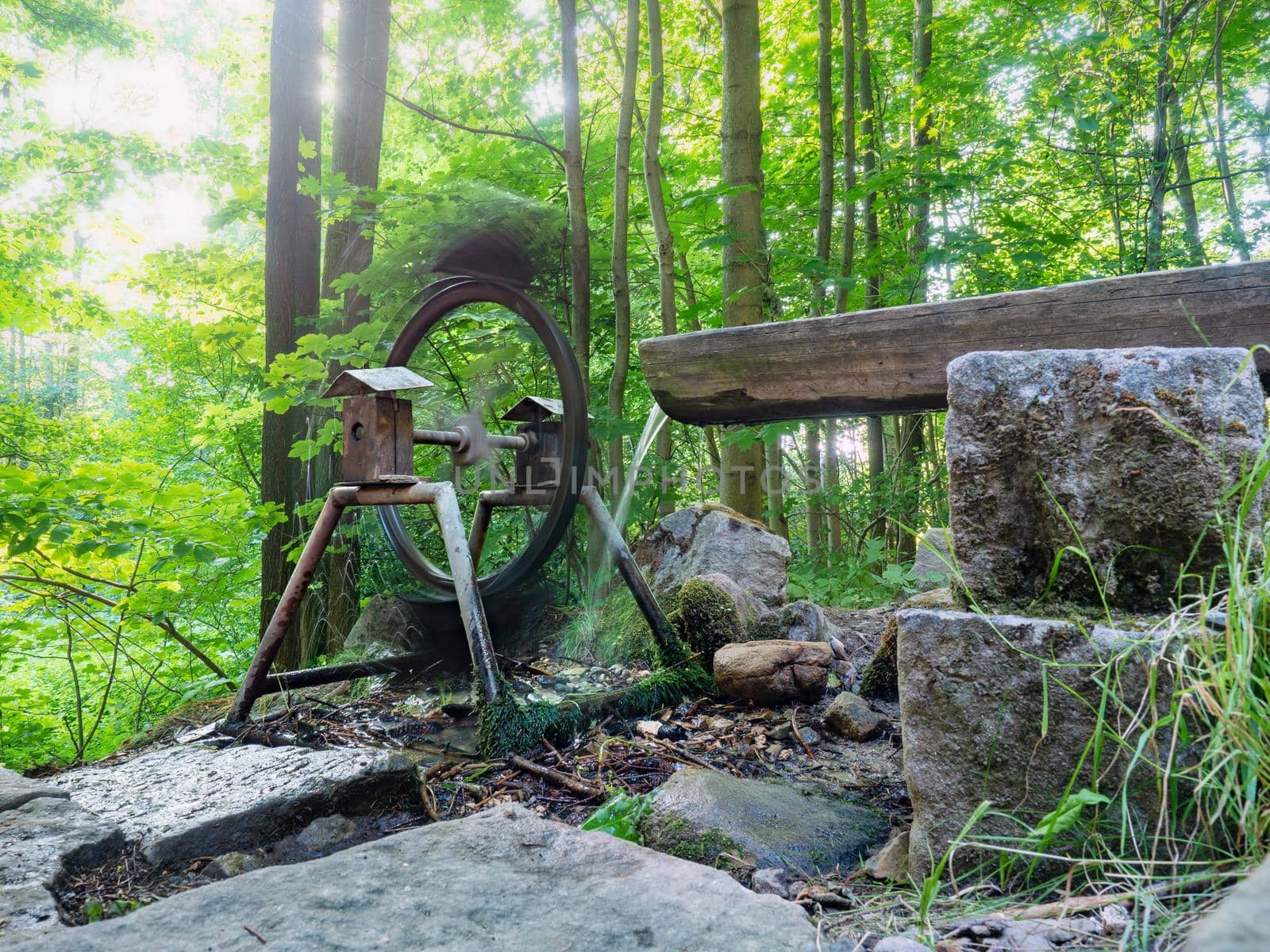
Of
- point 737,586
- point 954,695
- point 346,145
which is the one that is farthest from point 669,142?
point 954,695

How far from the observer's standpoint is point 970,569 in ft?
4.68

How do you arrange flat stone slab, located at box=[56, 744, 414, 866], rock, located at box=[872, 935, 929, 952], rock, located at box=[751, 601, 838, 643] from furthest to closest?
rock, located at box=[751, 601, 838, 643], flat stone slab, located at box=[56, 744, 414, 866], rock, located at box=[872, 935, 929, 952]

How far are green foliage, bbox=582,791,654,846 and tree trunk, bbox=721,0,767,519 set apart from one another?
3.22m

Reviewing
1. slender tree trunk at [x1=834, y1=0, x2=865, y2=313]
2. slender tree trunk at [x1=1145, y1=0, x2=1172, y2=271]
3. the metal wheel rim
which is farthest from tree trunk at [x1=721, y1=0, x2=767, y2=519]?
slender tree trunk at [x1=1145, y1=0, x2=1172, y2=271]

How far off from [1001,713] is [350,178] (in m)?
5.15

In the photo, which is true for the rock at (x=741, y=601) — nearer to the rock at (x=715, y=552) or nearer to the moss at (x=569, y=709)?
the rock at (x=715, y=552)

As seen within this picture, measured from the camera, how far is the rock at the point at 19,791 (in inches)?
71.2

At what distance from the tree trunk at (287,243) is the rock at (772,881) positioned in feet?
12.8

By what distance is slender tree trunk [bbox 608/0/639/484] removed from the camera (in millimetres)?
4688

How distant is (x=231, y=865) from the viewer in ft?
5.79

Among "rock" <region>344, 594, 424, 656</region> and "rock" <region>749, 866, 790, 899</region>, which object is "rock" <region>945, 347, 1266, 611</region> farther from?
"rock" <region>344, 594, 424, 656</region>

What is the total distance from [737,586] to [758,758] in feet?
3.98

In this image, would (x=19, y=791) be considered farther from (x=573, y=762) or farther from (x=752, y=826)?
(x=752, y=826)

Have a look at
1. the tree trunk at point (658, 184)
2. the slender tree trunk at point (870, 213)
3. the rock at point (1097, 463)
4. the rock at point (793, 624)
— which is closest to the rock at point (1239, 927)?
the rock at point (1097, 463)
